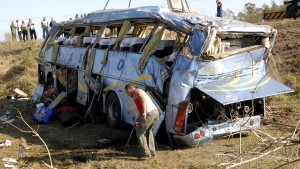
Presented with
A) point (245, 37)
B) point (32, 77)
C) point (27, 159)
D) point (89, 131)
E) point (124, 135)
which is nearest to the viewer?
point (27, 159)

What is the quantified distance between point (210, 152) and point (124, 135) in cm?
227

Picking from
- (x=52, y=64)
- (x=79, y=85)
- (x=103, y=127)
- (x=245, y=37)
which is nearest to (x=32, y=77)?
(x=52, y=64)

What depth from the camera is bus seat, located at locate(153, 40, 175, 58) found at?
7.73 meters

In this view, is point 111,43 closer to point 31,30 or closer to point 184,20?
point 184,20

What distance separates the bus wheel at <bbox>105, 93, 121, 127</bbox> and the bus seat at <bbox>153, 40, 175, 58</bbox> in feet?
4.80

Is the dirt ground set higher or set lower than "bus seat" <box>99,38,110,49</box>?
lower

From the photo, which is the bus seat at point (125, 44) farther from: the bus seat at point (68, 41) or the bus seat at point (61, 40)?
the bus seat at point (61, 40)

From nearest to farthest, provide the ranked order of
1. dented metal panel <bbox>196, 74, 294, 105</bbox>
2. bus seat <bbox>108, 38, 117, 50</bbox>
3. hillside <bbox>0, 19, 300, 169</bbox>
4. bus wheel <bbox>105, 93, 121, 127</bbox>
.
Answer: hillside <bbox>0, 19, 300, 169</bbox> < dented metal panel <bbox>196, 74, 294, 105</bbox> < bus wheel <bbox>105, 93, 121, 127</bbox> < bus seat <bbox>108, 38, 117, 50</bbox>

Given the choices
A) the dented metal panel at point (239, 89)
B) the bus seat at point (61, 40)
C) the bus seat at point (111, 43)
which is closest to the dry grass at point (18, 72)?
the bus seat at point (61, 40)

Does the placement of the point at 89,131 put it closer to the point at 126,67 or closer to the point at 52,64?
the point at 126,67

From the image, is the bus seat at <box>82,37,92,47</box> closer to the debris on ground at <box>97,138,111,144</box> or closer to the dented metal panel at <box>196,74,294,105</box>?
the debris on ground at <box>97,138,111,144</box>

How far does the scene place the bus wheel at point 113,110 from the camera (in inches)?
336

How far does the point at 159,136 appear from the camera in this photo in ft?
26.4

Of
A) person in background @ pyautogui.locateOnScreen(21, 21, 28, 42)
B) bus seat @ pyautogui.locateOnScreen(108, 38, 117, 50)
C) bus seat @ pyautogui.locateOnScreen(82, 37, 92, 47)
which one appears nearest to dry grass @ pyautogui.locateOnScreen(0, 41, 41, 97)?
person in background @ pyautogui.locateOnScreen(21, 21, 28, 42)
